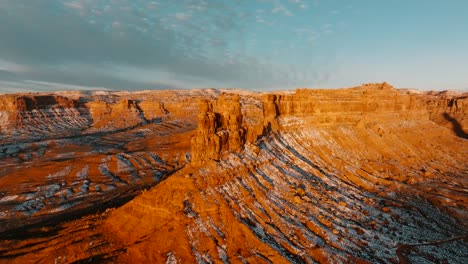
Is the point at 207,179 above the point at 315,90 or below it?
below

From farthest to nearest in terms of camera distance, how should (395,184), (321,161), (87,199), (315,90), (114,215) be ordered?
(315,90) → (87,199) → (321,161) → (395,184) → (114,215)

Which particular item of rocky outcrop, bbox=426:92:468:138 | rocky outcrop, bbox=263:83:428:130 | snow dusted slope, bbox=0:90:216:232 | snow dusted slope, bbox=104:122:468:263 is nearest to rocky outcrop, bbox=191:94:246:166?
snow dusted slope, bbox=104:122:468:263

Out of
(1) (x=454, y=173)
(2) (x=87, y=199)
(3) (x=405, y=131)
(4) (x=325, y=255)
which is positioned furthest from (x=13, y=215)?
(3) (x=405, y=131)

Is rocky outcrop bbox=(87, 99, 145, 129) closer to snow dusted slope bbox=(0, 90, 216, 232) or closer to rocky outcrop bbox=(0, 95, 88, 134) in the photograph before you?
snow dusted slope bbox=(0, 90, 216, 232)

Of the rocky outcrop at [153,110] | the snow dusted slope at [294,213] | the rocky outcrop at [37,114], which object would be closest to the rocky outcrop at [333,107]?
the snow dusted slope at [294,213]

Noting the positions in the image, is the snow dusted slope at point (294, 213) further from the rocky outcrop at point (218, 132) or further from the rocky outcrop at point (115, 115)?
the rocky outcrop at point (115, 115)

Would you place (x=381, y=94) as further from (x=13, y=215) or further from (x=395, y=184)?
(x=13, y=215)
